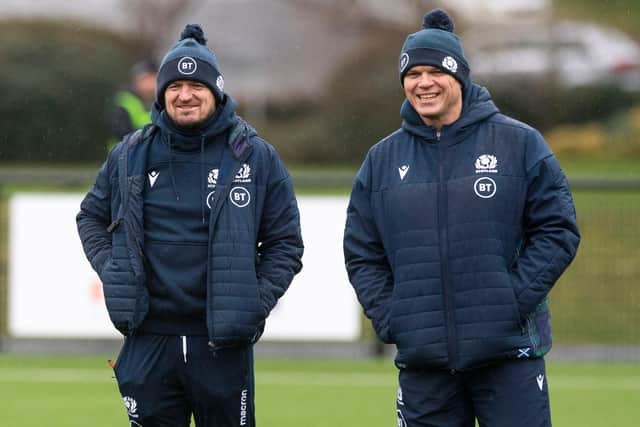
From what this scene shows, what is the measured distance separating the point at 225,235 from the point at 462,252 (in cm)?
91

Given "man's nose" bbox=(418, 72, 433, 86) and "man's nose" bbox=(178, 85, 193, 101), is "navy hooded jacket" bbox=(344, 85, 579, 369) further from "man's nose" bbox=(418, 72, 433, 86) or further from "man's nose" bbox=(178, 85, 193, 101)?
"man's nose" bbox=(178, 85, 193, 101)

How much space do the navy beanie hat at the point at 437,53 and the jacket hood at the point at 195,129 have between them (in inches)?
28.1

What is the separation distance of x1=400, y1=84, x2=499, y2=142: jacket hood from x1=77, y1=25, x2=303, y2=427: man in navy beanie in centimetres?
61

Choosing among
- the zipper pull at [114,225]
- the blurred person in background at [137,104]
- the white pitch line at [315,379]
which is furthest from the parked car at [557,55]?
the zipper pull at [114,225]

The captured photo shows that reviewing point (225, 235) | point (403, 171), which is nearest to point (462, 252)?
point (403, 171)

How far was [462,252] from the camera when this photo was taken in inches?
198

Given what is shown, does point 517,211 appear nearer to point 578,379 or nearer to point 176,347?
point 176,347

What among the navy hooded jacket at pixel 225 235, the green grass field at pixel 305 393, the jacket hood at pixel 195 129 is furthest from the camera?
the green grass field at pixel 305 393

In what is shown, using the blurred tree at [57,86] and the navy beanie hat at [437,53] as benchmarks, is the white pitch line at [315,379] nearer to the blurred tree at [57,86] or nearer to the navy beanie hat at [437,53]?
the navy beanie hat at [437,53]

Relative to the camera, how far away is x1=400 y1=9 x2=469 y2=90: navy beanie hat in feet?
16.7

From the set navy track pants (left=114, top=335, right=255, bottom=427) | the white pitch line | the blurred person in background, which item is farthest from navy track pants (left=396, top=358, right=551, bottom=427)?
the blurred person in background

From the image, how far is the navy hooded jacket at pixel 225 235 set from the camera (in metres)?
5.24

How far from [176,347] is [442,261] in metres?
1.10

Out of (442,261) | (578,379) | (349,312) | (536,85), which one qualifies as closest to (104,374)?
(349,312)
